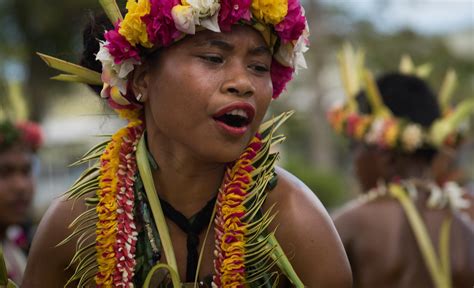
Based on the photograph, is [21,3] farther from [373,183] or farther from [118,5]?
[118,5]

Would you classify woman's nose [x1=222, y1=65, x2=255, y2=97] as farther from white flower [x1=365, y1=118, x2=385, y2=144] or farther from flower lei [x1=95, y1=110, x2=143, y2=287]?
white flower [x1=365, y1=118, x2=385, y2=144]

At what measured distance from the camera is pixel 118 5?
389cm

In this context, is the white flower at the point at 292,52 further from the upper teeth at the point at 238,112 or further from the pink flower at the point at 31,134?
the pink flower at the point at 31,134

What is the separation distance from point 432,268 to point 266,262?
245 cm

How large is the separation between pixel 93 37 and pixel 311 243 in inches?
50.8

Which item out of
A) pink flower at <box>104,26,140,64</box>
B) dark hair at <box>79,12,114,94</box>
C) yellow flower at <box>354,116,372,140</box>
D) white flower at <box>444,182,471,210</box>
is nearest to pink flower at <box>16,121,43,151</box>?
yellow flower at <box>354,116,372,140</box>

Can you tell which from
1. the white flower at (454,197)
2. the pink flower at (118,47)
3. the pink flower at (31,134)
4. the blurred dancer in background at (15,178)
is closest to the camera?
the pink flower at (118,47)

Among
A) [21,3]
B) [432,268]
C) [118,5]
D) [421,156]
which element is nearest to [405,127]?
[421,156]

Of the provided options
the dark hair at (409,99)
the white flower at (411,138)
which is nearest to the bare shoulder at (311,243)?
the white flower at (411,138)

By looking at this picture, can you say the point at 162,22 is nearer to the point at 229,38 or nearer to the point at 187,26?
the point at 187,26

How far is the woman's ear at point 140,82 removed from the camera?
3.74 metres

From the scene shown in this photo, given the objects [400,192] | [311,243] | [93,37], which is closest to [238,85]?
[311,243]

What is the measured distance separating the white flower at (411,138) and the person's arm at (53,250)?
2.99 m

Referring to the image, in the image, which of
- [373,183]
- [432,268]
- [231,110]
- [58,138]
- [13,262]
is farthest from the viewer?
[58,138]
